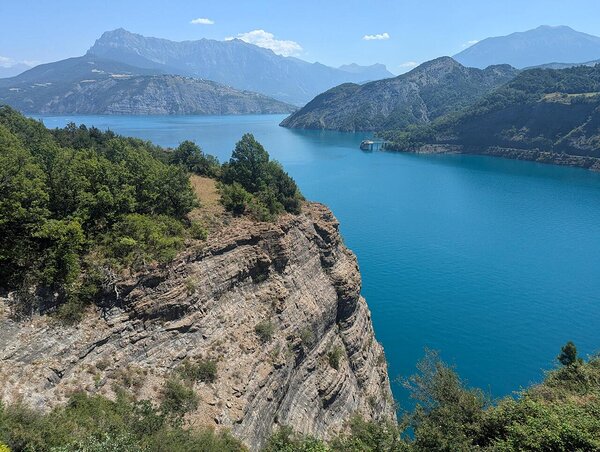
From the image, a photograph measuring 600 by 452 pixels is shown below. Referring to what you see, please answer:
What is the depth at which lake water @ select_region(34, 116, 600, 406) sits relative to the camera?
5034cm

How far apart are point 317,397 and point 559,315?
1633 inches

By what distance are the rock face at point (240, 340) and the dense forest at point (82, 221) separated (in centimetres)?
129

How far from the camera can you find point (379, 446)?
2272 centimetres

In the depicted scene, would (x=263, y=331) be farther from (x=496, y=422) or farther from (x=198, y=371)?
(x=496, y=422)

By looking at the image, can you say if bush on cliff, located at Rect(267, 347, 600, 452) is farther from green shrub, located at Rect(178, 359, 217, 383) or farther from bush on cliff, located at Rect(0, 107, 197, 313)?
bush on cliff, located at Rect(0, 107, 197, 313)

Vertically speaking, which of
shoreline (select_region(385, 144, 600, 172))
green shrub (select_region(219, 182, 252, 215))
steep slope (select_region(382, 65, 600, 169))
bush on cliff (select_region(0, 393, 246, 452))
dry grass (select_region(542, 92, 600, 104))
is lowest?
bush on cliff (select_region(0, 393, 246, 452))

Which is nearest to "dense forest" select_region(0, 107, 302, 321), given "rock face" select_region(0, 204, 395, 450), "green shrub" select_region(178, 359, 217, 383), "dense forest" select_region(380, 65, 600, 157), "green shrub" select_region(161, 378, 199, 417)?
"rock face" select_region(0, 204, 395, 450)

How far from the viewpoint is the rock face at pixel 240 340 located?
20.8 meters

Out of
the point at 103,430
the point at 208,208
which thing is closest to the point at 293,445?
the point at 103,430

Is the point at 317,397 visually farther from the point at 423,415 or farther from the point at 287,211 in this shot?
the point at 287,211

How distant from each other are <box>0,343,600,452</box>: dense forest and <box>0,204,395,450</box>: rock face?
1407mm

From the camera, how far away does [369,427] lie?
2531cm

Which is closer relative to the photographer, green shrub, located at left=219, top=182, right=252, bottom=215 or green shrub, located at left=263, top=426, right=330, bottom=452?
green shrub, located at left=263, top=426, right=330, bottom=452

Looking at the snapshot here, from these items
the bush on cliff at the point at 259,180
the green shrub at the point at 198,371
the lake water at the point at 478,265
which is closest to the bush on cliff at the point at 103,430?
the green shrub at the point at 198,371
